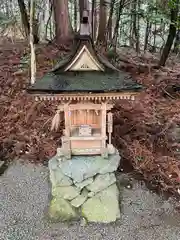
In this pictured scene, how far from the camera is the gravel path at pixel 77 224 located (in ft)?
15.5

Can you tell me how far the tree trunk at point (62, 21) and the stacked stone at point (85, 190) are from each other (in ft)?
24.9

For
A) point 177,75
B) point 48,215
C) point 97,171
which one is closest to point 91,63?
point 97,171

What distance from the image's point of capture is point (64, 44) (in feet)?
36.8

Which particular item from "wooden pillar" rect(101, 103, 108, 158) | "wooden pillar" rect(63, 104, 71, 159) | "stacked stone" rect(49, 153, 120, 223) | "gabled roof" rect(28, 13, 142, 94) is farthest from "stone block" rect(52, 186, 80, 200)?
"gabled roof" rect(28, 13, 142, 94)

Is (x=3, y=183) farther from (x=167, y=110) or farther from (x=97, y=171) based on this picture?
(x=167, y=110)

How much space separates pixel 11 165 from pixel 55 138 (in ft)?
5.23

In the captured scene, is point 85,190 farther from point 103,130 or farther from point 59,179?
point 103,130

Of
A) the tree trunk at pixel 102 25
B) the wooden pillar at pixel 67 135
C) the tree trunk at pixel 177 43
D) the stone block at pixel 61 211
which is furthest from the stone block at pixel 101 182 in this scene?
the tree trunk at pixel 177 43

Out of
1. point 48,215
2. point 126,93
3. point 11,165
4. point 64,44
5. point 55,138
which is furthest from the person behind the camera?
point 64,44

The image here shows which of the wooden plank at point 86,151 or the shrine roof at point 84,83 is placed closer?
the shrine roof at point 84,83

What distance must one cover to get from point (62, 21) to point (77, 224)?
9010 mm

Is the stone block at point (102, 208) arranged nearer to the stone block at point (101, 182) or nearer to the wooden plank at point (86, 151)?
the stone block at point (101, 182)

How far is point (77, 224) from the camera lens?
502 centimetres

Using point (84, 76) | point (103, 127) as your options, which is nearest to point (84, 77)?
point (84, 76)
